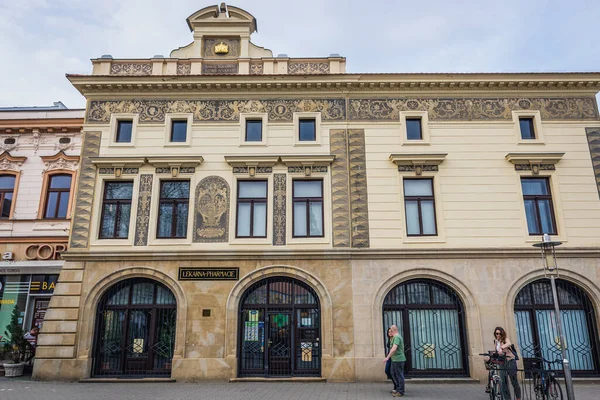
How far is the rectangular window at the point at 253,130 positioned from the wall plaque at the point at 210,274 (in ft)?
17.0

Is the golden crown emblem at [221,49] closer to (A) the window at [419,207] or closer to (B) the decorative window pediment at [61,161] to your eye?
(B) the decorative window pediment at [61,161]

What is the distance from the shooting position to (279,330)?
15.4 m

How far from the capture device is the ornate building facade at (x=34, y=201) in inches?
727

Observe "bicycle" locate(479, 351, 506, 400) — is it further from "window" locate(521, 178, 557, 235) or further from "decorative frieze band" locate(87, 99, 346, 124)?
"decorative frieze band" locate(87, 99, 346, 124)

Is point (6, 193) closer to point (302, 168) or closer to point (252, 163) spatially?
point (252, 163)

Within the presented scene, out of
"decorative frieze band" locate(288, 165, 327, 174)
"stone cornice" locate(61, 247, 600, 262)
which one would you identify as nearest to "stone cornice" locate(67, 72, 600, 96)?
"decorative frieze band" locate(288, 165, 327, 174)

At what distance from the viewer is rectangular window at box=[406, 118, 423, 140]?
17319 millimetres

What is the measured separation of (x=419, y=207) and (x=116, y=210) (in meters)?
11.3

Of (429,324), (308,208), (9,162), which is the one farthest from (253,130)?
(9,162)

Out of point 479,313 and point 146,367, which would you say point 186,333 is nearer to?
point 146,367

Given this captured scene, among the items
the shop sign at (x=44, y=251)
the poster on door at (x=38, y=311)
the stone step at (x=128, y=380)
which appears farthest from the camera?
the poster on door at (x=38, y=311)

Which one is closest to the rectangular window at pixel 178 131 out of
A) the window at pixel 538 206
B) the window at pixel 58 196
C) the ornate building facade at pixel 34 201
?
the ornate building facade at pixel 34 201

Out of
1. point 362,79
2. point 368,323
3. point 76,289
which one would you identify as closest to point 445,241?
point 368,323

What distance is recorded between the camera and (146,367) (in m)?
15.1
